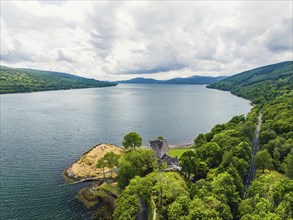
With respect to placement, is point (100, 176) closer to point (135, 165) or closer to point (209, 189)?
point (135, 165)

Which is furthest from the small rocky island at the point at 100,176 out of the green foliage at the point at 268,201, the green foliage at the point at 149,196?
the green foliage at the point at 268,201

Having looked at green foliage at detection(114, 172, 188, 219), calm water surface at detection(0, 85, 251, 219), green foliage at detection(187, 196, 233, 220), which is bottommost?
calm water surface at detection(0, 85, 251, 219)

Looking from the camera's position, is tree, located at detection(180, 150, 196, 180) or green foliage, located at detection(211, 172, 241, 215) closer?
green foliage, located at detection(211, 172, 241, 215)

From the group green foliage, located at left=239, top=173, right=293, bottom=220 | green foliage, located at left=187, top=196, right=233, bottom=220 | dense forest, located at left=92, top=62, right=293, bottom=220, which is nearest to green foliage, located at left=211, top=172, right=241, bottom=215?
dense forest, located at left=92, top=62, right=293, bottom=220

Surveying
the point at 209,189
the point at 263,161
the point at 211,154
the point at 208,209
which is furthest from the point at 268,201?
the point at 211,154

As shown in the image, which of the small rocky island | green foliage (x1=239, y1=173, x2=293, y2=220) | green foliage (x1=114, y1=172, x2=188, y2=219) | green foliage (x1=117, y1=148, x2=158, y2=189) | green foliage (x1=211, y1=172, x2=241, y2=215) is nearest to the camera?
green foliage (x1=239, y1=173, x2=293, y2=220)

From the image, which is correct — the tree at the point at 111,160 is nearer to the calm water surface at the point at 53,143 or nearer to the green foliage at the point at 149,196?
the calm water surface at the point at 53,143

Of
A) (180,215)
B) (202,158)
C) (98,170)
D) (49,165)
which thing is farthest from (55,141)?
(180,215)

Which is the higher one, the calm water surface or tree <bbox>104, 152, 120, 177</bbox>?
tree <bbox>104, 152, 120, 177</bbox>

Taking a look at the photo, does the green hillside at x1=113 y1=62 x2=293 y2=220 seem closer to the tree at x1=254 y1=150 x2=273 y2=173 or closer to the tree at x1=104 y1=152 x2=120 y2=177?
the tree at x1=254 y1=150 x2=273 y2=173

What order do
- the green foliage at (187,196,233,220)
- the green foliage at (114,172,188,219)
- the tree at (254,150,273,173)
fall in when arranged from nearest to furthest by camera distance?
the green foliage at (187,196,233,220) < the green foliage at (114,172,188,219) < the tree at (254,150,273,173)
